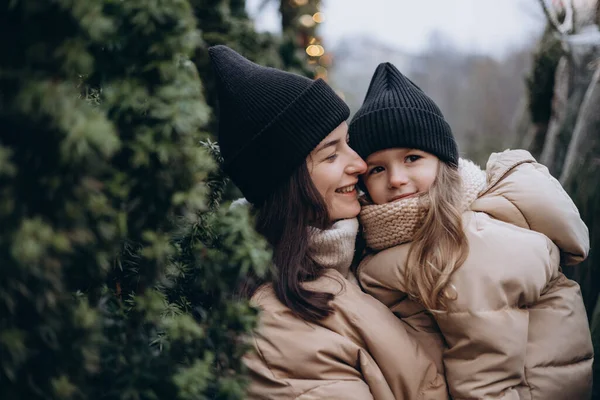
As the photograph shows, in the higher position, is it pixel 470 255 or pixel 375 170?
pixel 375 170

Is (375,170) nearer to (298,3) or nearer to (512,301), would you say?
(512,301)

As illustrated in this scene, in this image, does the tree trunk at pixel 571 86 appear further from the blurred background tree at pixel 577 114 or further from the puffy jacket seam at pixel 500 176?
the puffy jacket seam at pixel 500 176

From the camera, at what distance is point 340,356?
7.18 ft

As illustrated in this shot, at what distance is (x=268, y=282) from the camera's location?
7.97ft

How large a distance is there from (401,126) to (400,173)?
0.70 ft

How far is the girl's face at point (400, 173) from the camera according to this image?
2.50 meters

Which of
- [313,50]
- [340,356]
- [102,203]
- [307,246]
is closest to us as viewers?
[102,203]

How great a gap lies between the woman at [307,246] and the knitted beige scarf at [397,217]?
8 cm

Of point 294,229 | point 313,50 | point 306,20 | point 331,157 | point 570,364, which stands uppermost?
point 331,157

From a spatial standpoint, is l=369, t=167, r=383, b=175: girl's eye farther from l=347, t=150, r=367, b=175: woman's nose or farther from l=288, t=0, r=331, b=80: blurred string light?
l=288, t=0, r=331, b=80: blurred string light

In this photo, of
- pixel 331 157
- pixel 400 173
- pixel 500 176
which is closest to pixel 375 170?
pixel 400 173

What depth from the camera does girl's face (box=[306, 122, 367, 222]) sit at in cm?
247

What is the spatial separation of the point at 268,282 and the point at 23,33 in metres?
1.58

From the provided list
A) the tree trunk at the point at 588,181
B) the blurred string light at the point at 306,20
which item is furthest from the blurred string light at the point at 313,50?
the tree trunk at the point at 588,181
